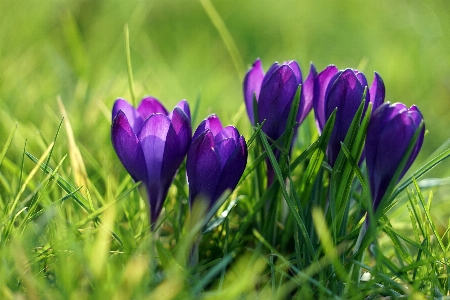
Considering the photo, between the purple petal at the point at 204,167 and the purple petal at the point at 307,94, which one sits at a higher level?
the purple petal at the point at 307,94

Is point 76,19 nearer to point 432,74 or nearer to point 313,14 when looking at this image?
point 313,14

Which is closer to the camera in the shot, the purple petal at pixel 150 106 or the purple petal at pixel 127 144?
the purple petal at pixel 127 144

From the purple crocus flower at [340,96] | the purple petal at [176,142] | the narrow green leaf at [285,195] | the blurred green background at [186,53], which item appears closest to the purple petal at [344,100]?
the purple crocus flower at [340,96]

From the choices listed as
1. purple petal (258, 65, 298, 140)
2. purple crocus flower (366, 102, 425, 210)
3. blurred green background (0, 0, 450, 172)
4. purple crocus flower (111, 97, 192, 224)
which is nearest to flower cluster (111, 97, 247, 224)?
purple crocus flower (111, 97, 192, 224)

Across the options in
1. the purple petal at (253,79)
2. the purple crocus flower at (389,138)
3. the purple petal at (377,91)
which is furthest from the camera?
the purple petal at (253,79)

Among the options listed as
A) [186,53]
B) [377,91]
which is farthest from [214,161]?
[186,53]

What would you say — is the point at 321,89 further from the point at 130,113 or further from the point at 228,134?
the point at 130,113

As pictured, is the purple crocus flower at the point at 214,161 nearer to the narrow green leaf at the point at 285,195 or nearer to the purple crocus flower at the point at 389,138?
the narrow green leaf at the point at 285,195
